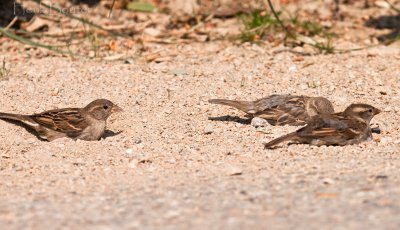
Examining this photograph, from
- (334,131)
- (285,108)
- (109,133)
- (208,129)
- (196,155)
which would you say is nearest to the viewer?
(196,155)

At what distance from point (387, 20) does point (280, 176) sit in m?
6.52

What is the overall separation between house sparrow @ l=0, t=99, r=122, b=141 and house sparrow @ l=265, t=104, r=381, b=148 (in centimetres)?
185

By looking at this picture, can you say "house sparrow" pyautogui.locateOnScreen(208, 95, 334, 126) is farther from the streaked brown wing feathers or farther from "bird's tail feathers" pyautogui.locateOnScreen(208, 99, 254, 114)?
the streaked brown wing feathers

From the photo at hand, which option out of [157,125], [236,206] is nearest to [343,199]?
[236,206]

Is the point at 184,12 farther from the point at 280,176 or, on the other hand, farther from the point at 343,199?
the point at 343,199

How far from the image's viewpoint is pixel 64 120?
845 centimetres

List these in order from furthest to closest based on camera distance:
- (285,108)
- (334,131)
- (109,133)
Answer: (109,133) < (285,108) < (334,131)

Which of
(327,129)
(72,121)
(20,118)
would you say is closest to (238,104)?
(327,129)

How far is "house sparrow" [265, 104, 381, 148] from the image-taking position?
25.4 feet

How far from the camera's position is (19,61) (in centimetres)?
1055

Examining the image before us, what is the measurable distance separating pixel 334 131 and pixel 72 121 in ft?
8.69

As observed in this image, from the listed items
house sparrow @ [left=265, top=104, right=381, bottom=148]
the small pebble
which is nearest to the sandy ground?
the small pebble

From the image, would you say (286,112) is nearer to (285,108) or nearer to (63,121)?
(285,108)

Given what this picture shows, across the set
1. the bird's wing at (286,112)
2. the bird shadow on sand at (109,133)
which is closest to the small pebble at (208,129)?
the bird's wing at (286,112)
